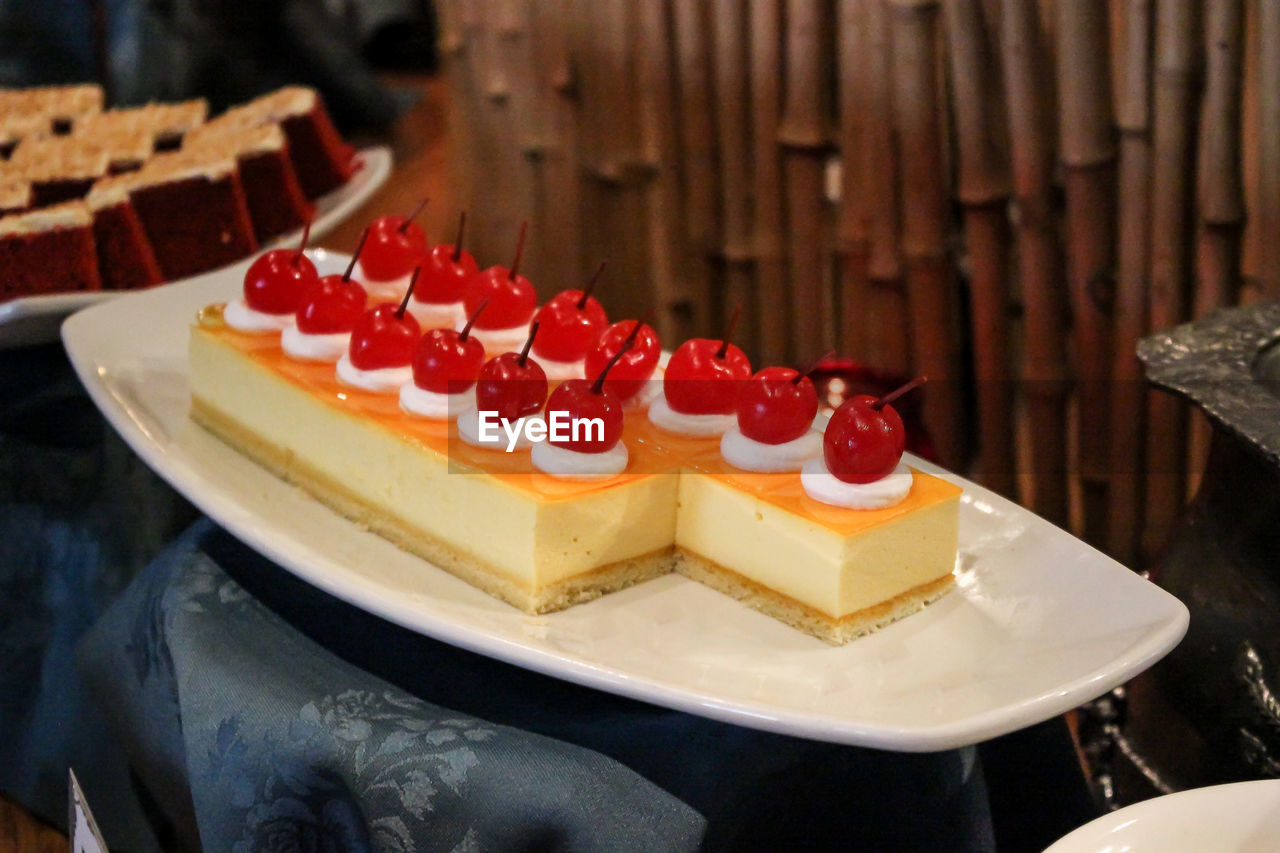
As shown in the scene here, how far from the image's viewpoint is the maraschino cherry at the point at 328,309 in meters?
1.39

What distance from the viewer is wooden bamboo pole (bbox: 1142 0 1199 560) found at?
1669mm

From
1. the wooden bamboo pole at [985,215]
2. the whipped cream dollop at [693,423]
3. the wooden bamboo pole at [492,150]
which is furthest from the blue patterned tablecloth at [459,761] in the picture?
the wooden bamboo pole at [492,150]

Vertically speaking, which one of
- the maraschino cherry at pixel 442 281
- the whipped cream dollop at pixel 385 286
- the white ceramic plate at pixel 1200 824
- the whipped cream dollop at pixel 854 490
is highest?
the maraschino cherry at pixel 442 281

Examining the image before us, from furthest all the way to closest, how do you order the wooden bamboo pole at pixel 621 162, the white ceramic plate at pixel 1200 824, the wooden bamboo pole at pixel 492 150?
the wooden bamboo pole at pixel 492 150
the wooden bamboo pole at pixel 621 162
the white ceramic plate at pixel 1200 824

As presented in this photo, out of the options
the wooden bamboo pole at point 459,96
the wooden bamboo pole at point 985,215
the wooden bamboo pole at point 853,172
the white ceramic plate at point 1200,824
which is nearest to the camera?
the white ceramic plate at point 1200,824

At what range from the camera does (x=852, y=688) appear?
1.00m

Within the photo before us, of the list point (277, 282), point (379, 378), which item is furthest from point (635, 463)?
point (277, 282)

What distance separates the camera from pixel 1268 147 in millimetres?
1641

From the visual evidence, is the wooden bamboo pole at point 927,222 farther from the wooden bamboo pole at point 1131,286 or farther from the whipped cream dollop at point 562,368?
the whipped cream dollop at point 562,368

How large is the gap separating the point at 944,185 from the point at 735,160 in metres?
0.42

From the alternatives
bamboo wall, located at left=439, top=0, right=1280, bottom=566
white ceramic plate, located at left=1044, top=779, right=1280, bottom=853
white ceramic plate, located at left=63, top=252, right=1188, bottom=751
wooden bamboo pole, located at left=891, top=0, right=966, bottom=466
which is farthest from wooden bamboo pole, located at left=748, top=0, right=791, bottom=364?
white ceramic plate, located at left=1044, top=779, right=1280, bottom=853

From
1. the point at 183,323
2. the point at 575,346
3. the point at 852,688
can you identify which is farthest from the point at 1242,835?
the point at 183,323

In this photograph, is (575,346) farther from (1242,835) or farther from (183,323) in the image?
(1242,835)

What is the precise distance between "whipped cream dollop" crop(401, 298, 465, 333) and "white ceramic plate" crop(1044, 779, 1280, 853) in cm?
96
